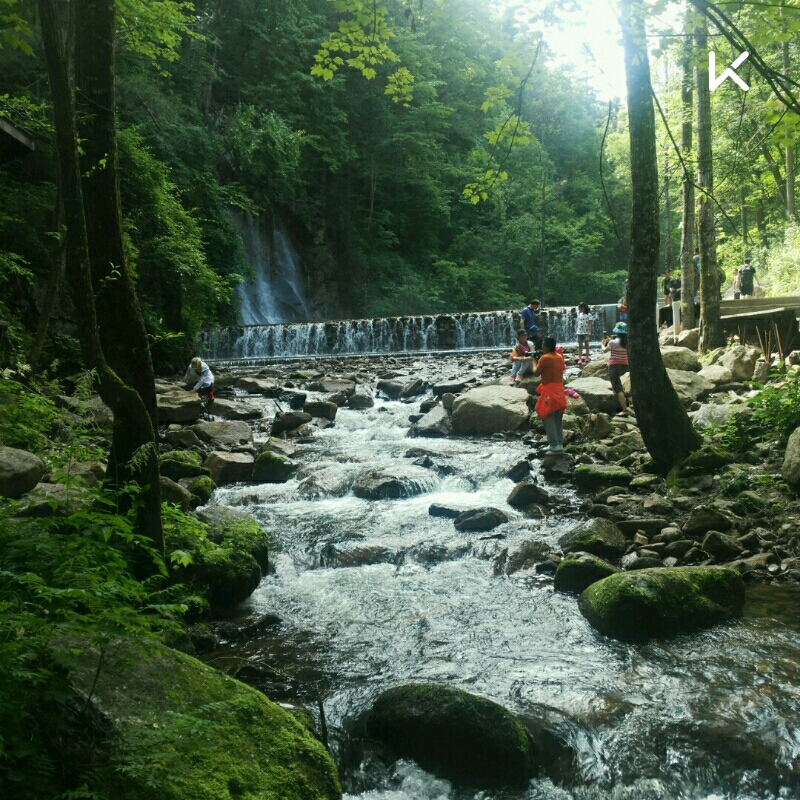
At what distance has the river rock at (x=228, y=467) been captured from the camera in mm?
11195

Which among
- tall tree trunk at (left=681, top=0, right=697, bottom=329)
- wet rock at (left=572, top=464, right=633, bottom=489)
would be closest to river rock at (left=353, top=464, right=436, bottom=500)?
wet rock at (left=572, top=464, right=633, bottom=489)

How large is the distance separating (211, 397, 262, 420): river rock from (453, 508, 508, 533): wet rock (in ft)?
26.4

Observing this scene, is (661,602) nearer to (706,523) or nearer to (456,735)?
(706,523)

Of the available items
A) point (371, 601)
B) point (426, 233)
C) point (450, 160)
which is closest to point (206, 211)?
point (426, 233)

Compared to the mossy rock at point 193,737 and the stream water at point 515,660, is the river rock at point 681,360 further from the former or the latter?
the mossy rock at point 193,737

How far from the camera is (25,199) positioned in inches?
642

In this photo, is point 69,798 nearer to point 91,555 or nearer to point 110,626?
point 110,626

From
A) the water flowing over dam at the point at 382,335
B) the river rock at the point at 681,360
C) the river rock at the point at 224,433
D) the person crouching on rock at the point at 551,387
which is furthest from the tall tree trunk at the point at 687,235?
the river rock at the point at 224,433

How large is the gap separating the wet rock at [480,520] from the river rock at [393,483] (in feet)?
5.07

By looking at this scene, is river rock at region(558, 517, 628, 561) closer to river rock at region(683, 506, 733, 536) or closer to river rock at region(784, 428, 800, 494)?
river rock at region(683, 506, 733, 536)

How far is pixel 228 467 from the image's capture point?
1126 cm

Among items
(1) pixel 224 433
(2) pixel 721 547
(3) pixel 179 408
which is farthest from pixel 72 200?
(3) pixel 179 408

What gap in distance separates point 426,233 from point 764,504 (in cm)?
3997

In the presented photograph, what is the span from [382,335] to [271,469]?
709 inches
